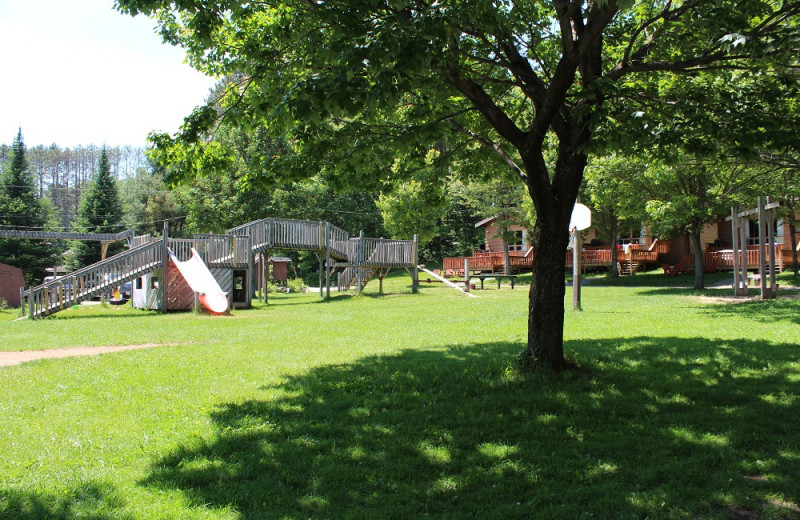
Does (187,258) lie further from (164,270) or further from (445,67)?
(445,67)

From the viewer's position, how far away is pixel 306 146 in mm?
7434

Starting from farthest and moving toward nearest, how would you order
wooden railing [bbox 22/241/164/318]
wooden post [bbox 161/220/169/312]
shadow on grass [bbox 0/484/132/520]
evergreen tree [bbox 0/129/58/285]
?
evergreen tree [bbox 0/129/58/285], wooden post [bbox 161/220/169/312], wooden railing [bbox 22/241/164/318], shadow on grass [bbox 0/484/132/520]

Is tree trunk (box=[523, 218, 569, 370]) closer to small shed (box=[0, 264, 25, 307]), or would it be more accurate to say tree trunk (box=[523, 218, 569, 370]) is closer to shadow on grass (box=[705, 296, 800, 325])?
shadow on grass (box=[705, 296, 800, 325])

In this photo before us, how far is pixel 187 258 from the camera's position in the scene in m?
22.1

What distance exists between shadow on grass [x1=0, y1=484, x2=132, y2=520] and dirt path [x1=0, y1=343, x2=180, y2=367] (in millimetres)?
6350

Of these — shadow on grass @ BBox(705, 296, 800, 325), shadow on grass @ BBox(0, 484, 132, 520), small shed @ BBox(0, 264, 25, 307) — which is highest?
small shed @ BBox(0, 264, 25, 307)

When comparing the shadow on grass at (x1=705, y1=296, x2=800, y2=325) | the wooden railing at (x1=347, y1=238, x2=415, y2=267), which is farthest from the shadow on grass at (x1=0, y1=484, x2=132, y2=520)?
the wooden railing at (x1=347, y1=238, x2=415, y2=267)

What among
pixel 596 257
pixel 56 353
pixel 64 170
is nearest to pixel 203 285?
pixel 56 353

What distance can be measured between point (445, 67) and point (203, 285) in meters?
14.3

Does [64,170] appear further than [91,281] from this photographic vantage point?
Yes

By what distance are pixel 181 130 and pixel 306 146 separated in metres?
1.54

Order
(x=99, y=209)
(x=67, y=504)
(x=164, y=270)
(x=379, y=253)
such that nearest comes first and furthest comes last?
(x=67, y=504) < (x=164, y=270) < (x=379, y=253) < (x=99, y=209)

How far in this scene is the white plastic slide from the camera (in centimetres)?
1822

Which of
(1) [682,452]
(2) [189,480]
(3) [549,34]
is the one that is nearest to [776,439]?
(1) [682,452]
